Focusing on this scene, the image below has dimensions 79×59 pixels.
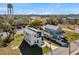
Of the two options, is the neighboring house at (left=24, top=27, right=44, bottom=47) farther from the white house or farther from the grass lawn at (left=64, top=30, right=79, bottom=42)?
the grass lawn at (left=64, top=30, right=79, bottom=42)

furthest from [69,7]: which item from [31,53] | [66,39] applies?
[31,53]

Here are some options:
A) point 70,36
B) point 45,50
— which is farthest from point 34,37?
point 70,36

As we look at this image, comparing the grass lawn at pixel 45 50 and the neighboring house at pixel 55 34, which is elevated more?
the neighboring house at pixel 55 34

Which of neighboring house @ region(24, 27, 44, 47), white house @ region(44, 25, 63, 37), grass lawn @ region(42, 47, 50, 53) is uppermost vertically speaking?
white house @ region(44, 25, 63, 37)

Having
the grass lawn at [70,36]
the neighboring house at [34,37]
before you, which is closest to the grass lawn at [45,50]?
the neighboring house at [34,37]

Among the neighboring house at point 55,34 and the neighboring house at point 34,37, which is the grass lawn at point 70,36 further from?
the neighboring house at point 34,37

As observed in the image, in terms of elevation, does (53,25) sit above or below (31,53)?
above

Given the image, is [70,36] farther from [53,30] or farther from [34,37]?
[34,37]

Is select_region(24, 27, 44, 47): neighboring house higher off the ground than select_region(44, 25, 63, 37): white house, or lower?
lower

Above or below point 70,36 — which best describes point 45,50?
below

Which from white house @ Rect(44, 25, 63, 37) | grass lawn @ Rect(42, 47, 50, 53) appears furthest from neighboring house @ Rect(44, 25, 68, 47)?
grass lawn @ Rect(42, 47, 50, 53)
